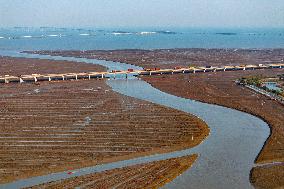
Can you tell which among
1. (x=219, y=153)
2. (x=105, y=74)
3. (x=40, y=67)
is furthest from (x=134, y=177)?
(x=40, y=67)

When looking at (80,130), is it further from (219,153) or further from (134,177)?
(219,153)

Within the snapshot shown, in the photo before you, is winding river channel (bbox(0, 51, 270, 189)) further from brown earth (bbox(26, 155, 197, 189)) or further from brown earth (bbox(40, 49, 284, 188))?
brown earth (bbox(40, 49, 284, 188))

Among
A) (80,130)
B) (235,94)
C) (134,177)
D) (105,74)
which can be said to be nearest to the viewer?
(134,177)

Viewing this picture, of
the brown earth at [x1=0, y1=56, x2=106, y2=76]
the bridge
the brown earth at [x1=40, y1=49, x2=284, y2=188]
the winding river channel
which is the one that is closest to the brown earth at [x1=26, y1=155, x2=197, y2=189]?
the winding river channel

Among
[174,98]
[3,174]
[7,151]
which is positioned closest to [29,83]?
[174,98]

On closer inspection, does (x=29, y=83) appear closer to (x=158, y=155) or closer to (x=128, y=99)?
(x=128, y=99)

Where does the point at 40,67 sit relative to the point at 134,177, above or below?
above
